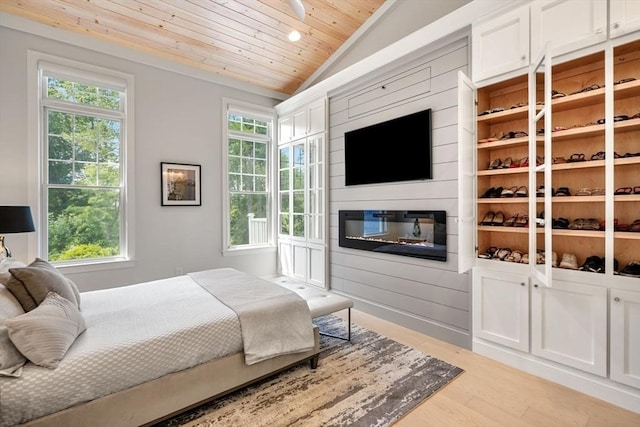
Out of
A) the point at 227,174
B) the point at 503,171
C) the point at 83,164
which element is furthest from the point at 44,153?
the point at 503,171

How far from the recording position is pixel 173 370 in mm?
1818

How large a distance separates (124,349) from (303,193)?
339 cm

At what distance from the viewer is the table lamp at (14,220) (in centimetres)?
251

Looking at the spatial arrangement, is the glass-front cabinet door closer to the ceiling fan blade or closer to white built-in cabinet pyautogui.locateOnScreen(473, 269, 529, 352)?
white built-in cabinet pyautogui.locateOnScreen(473, 269, 529, 352)

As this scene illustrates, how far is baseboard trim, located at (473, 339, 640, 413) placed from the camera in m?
2.03

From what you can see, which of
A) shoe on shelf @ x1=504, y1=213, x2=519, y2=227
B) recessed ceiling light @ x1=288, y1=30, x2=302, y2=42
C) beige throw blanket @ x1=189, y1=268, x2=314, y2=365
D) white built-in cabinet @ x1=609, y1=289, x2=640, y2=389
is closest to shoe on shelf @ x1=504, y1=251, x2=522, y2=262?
shoe on shelf @ x1=504, y1=213, x2=519, y2=227

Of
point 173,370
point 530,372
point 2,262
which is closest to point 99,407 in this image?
point 173,370

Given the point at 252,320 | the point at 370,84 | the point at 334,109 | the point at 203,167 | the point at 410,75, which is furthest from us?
the point at 203,167

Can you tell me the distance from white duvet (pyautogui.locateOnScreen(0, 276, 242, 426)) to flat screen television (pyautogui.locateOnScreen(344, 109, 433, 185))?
7.45 ft

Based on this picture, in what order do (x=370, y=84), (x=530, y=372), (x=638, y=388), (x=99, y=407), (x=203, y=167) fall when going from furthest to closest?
(x=203, y=167), (x=370, y=84), (x=530, y=372), (x=638, y=388), (x=99, y=407)

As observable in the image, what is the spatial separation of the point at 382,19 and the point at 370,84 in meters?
0.91

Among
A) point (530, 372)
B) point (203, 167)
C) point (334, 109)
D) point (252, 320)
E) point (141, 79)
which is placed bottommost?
point (530, 372)

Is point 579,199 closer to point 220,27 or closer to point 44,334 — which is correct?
point 44,334

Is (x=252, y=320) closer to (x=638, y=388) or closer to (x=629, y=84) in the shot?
(x=638, y=388)
